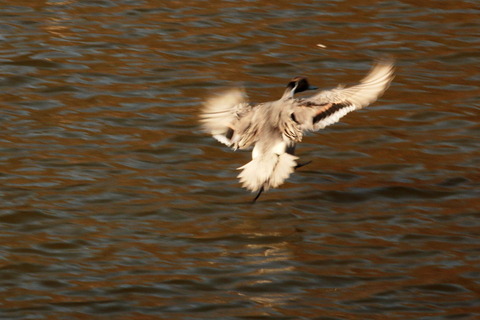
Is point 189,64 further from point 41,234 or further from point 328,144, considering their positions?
point 41,234

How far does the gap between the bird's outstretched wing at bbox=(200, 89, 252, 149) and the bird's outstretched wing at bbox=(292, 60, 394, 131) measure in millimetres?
501

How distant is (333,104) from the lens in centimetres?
866

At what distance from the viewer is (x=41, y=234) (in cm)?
845

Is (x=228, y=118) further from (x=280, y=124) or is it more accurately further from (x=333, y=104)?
(x=333, y=104)

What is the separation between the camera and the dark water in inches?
296

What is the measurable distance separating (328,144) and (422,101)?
144 centimetres

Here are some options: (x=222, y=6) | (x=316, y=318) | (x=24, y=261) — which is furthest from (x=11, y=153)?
(x=222, y=6)

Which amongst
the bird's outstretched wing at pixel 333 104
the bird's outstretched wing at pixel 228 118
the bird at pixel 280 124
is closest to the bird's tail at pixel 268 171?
the bird at pixel 280 124

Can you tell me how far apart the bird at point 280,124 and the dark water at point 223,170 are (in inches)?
20.3

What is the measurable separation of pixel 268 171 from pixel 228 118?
→ 968 mm

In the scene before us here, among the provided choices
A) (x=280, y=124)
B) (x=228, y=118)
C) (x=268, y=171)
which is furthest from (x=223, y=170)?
(x=268, y=171)

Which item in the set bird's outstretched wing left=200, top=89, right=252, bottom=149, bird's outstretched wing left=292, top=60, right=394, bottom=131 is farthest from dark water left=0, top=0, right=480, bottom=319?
bird's outstretched wing left=292, top=60, right=394, bottom=131

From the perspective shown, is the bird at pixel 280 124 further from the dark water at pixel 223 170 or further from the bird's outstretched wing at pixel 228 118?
the dark water at pixel 223 170

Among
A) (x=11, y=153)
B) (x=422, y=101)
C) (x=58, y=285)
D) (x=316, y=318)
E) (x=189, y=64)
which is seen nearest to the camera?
(x=316, y=318)
